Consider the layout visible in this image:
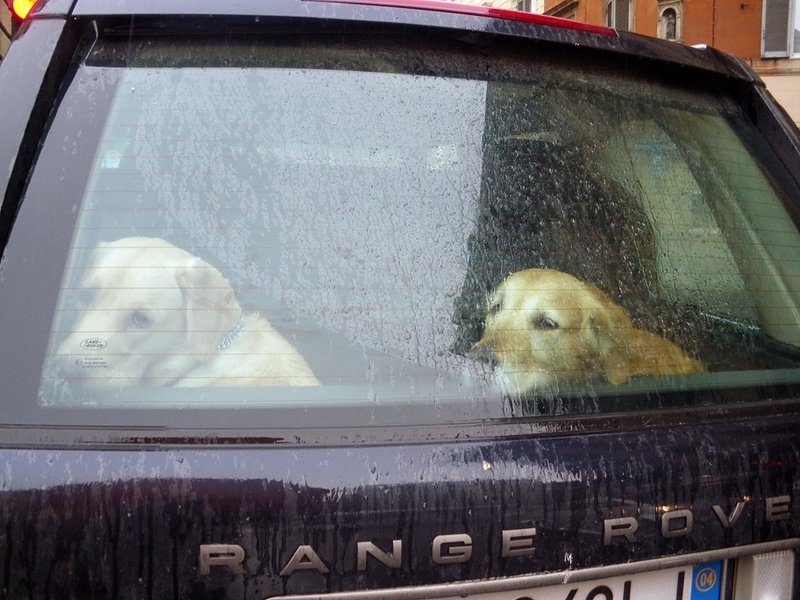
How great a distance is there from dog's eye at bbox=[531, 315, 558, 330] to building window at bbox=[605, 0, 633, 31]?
19.1 metres

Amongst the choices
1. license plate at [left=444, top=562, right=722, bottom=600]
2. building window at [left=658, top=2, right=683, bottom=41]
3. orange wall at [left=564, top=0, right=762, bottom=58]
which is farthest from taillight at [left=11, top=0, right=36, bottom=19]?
building window at [left=658, top=2, right=683, bottom=41]

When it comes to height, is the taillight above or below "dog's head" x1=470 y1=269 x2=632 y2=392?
above

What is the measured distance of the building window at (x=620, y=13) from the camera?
1867cm

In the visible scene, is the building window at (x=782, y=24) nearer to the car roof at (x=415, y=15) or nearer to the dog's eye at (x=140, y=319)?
the car roof at (x=415, y=15)

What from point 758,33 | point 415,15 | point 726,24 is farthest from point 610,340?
point 758,33

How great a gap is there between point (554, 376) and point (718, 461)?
334 mm

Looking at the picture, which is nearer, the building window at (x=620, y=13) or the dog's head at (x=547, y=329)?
the dog's head at (x=547, y=329)

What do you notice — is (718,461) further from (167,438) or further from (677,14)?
(677,14)

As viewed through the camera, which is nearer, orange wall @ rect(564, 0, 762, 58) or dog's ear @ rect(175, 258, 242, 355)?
dog's ear @ rect(175, 258, 242, 355)

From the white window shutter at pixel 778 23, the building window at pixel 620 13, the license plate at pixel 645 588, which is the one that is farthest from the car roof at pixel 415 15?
the building window at pixel 620 13

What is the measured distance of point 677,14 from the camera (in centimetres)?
1753

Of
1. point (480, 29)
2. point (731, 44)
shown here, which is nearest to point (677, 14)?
point (731, 44)

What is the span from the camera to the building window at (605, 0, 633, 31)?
735 inches

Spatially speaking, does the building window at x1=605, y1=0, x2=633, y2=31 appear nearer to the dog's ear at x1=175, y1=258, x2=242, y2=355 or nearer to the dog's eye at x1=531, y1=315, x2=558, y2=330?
the dog's eye at x1=531, y1=315, x2=558, y2=330
